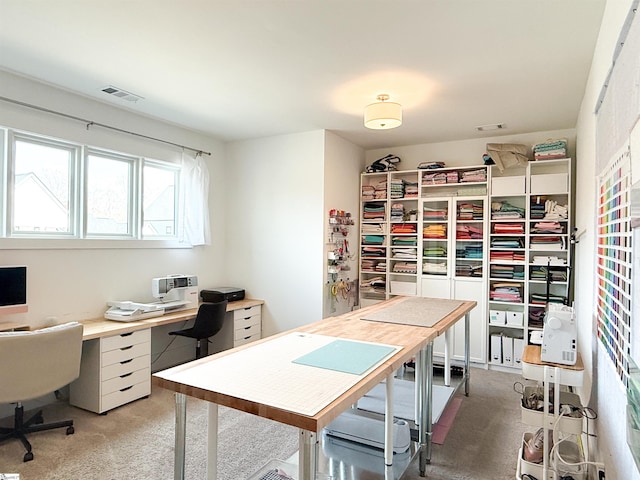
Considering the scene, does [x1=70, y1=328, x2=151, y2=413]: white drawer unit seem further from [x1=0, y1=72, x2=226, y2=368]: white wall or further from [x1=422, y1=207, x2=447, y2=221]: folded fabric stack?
[x1=422, y1=207, x2=447, y2=221]: folded fabric stack

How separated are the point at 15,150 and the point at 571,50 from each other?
397 centimetres

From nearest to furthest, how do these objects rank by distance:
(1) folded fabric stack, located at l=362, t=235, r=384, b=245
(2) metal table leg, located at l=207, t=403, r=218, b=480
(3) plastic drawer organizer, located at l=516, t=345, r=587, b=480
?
1. (2) metal table leg, located at l=207, t=403, r=218, b=480
2. (3) plastic drawer organizer, located at l=516, t=345, r=587, b=480
3. (1) folded fabric stack, located at l=362, t=235, r=384, b=245

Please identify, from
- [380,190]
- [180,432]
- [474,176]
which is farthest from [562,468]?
[380,190]

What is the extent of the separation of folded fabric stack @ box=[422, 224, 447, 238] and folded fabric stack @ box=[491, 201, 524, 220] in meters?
0.55

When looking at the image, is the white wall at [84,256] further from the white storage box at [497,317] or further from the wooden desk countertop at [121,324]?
the white storage box at [497,317]

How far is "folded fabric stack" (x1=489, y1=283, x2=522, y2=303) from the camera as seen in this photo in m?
4.10

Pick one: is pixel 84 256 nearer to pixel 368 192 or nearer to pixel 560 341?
pixel 368 192

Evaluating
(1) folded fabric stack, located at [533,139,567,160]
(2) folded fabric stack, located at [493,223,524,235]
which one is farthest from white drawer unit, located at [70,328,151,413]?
(1) folded fabric stack, located at [533,139,567,160]

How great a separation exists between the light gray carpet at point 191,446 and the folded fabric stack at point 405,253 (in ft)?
6.21

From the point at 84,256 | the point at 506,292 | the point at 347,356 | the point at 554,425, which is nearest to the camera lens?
Result: the point at 347,356

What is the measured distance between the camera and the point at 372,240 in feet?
16.0

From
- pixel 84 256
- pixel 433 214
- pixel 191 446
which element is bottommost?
pixel 191 446

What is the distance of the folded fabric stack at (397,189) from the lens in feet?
15.6

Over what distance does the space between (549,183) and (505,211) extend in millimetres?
494
